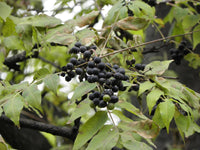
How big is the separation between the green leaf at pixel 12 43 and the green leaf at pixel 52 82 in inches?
18.2

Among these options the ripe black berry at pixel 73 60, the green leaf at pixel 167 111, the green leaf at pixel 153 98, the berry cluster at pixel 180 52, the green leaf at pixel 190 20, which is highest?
the ripe black berry at pixel 73 60

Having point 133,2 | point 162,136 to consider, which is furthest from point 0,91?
point 162,136

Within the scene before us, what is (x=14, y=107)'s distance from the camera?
102 centimetres

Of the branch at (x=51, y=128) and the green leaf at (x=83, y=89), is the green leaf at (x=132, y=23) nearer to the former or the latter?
the green leaf at (x=83, y=89)

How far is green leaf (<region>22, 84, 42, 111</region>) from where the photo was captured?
3.41ft

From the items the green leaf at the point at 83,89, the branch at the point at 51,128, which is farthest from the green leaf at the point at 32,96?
the branch at the point at 51,128

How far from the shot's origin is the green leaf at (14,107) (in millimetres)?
992

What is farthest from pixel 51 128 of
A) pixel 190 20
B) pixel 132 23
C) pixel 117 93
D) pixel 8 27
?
pixel 190 20

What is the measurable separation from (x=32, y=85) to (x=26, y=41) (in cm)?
36

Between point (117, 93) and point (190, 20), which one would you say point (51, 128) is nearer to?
point (117, 93)

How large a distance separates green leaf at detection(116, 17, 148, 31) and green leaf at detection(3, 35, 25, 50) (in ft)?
1.91

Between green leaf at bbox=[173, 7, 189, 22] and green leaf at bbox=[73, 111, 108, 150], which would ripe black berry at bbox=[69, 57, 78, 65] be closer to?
green leaf at bbox=[73, 111, 108, 150]

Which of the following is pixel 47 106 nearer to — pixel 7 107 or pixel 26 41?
pixel 26 41

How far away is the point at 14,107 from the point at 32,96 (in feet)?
0.27
